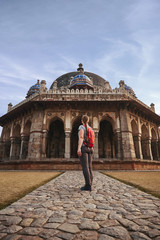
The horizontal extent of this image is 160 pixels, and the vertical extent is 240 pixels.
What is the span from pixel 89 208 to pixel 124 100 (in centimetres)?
1117

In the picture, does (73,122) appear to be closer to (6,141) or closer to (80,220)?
(6,141)

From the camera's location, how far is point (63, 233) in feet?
3.99

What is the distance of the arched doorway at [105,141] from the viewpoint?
53.3 feet

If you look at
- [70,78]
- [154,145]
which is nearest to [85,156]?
[154,145]

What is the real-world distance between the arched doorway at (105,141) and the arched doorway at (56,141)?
4.23 metres

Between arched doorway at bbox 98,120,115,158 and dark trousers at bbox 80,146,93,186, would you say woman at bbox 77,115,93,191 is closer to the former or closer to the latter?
dark trousers at bbox 80,146,93,186

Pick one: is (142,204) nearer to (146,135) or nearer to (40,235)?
(40,235)

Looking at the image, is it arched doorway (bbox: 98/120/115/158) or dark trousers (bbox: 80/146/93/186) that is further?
arched doorway (bbox: 98/120/115/158)

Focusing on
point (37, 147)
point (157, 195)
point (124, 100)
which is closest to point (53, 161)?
point (37, 147)

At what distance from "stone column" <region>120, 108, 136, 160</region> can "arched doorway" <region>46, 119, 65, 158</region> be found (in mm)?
6672

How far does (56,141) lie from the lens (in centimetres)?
1603

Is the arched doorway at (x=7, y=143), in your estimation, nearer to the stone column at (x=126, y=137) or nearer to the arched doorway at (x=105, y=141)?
the arched doorway at (x=105, y=141)

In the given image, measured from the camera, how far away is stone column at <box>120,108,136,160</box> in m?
11.4

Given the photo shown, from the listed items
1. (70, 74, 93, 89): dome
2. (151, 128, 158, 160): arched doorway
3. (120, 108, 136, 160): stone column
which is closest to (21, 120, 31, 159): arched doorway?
(70, 74, 93, 89): dome
